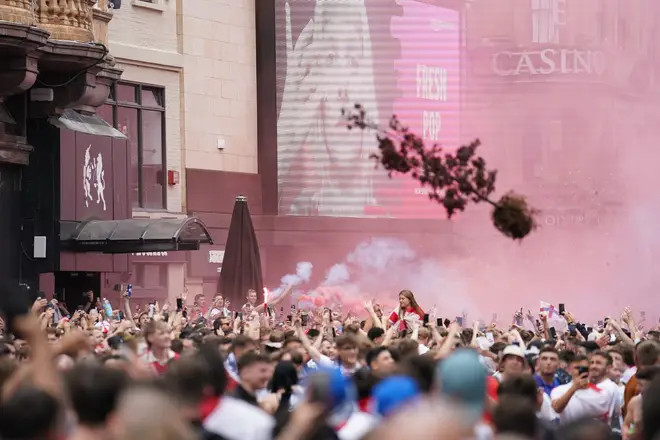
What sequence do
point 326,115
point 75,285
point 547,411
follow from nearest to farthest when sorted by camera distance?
point 547,411
point 75,285
point 326,115

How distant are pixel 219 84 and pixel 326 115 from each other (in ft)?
10.6

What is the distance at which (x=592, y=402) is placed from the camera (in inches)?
417

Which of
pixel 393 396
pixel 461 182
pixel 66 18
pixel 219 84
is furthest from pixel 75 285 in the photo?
pixel 393 396

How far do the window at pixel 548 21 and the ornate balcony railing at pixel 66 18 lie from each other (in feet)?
51.8

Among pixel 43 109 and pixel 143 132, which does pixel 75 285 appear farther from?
pixel 143 132

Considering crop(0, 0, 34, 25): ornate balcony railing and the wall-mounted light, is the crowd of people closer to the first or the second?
crop(0, 0, 34, 25): ornate balcony railing

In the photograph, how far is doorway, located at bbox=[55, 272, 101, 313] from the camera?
89.5 feet

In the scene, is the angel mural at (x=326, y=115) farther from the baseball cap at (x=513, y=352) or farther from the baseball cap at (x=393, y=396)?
the baseball cap at (x=393, y=396)

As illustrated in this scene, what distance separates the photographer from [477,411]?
5.93 metres

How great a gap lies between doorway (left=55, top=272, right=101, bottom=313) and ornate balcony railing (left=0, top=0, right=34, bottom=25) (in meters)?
6.06

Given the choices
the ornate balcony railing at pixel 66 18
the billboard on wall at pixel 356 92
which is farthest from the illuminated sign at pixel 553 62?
the ornate balcony railing at pixel 66 18

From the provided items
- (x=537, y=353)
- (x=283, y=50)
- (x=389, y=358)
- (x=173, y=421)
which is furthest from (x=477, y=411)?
(x=283, y=50)

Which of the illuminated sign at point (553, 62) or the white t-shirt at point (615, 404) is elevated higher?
the illuminated sign at point (553, 62)

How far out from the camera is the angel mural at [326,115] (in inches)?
1387
